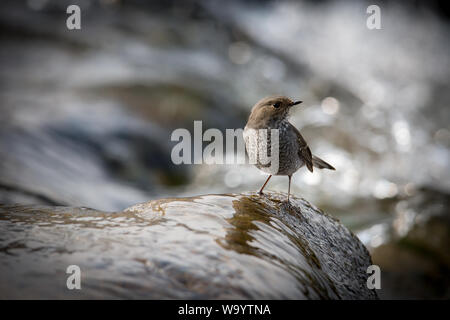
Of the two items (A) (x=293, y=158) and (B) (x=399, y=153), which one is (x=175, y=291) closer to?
(A) (x=293, y=158)

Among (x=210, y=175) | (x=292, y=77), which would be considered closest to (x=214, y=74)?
(x=292, y=77)

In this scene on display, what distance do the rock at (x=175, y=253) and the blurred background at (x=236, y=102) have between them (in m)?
2.86

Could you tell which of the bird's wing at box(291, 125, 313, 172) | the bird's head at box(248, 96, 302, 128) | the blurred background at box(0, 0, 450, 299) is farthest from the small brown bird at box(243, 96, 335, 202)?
the blurred background at box(0, 0, 450, 299)

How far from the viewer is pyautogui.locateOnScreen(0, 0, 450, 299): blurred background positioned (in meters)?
7.24

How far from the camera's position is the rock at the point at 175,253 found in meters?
2.56

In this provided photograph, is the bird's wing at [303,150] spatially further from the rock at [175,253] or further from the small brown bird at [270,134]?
the rock at [175,253]

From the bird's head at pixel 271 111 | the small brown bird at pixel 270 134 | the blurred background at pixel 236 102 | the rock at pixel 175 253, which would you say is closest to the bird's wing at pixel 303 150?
the small brown bird at pixel 270 134

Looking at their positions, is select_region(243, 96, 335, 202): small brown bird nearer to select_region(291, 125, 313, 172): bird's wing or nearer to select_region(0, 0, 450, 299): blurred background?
select_region(291, 125, 313, 172): bird's wing

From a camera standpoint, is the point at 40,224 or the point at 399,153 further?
the point at 399,153

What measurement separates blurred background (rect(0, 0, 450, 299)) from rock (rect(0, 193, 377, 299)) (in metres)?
2.86

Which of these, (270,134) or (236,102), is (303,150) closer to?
(270,134)

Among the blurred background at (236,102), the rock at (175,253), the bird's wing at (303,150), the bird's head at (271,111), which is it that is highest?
the blurred background at (236,102)

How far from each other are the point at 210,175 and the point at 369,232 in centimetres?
358

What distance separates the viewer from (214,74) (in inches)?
Result: 495
